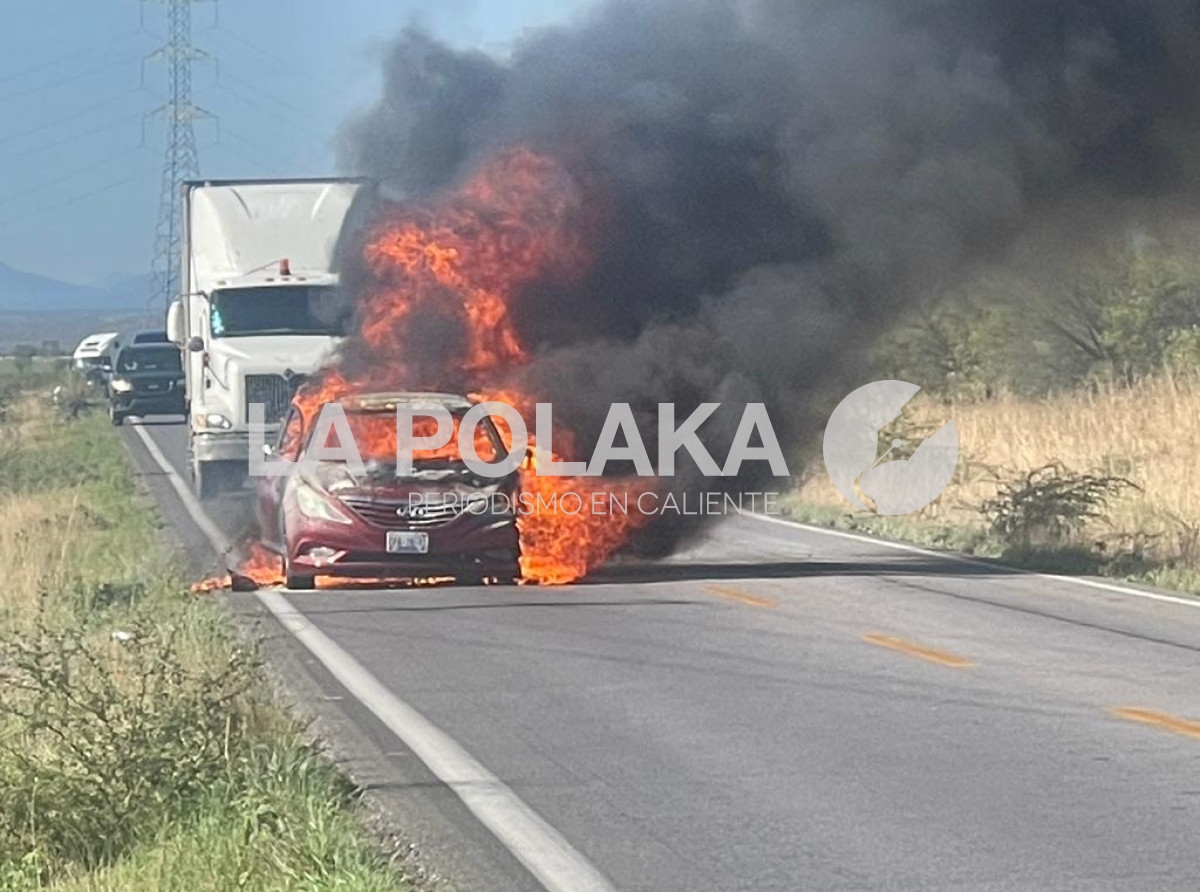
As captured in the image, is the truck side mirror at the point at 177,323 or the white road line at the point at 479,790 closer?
the white road line at the point at 479,790

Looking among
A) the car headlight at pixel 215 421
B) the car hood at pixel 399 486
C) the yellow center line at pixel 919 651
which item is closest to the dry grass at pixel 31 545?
the car headlight at pixel 215 421

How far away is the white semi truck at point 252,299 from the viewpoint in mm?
26969

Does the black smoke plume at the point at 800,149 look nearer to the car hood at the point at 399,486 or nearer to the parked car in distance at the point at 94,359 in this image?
the car hood at the point at 399,486

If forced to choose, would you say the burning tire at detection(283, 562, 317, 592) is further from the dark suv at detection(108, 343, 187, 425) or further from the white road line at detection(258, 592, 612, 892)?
the dark suv at detection(108, 343, 187, 425)

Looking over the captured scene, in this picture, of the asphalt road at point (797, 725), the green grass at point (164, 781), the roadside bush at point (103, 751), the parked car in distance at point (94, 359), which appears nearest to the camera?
the green grass at point (164, 781)

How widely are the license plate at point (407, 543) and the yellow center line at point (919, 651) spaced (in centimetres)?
398

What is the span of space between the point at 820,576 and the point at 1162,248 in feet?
23.4

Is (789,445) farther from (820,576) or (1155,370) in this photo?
(1155,370)

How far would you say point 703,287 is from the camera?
19516 mm

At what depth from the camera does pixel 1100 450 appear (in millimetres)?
28609

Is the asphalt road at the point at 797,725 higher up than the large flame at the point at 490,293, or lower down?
lower down

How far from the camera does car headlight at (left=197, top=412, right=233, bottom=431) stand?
90.2 ft

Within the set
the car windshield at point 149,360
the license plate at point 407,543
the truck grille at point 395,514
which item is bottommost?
the license plate at point 407,543

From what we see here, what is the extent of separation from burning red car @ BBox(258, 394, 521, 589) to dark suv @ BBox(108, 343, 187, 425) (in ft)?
115
